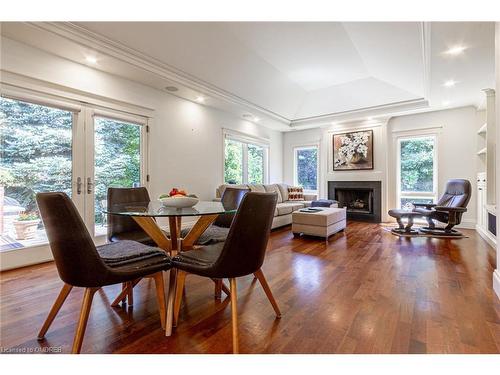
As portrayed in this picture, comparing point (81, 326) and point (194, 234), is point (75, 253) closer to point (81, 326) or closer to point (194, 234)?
point (81, 326)

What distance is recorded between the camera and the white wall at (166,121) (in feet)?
9.41

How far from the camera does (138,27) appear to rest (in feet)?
9.75

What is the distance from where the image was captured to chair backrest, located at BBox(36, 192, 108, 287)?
1.28m

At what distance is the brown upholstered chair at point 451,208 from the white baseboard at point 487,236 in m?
0.33

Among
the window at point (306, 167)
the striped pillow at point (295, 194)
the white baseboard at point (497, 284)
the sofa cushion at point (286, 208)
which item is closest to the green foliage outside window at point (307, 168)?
the window at point (306, 167)

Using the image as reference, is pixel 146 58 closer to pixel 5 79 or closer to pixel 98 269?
pixel 5 79

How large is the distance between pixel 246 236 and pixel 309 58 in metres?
3.93

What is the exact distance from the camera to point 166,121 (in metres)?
4.36

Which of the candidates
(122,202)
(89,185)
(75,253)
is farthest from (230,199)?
(89,185)

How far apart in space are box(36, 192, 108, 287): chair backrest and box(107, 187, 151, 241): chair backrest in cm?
105

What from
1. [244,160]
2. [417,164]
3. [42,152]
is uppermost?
[244,160]

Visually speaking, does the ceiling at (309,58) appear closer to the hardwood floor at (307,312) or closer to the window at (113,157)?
the window at (113,157)

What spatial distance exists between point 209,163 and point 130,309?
3.55 m
